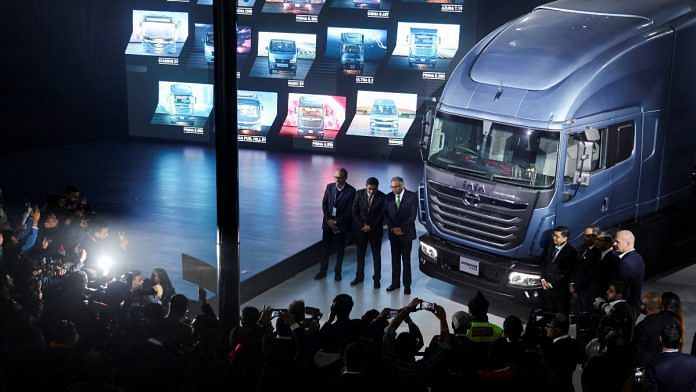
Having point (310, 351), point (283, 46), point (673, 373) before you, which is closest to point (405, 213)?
point (310, 351)

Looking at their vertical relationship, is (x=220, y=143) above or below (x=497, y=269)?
above

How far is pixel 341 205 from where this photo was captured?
13266 mm

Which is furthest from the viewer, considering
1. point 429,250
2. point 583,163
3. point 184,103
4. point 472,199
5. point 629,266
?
point 184,103

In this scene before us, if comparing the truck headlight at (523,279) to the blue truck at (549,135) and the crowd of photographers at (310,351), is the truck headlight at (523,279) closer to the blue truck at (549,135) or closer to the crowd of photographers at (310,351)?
the blue truck at (549,135)

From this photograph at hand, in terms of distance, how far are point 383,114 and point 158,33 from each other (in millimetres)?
6619

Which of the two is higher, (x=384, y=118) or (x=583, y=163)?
(x=583, y=163)

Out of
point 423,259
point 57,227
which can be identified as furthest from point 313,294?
point 57,227

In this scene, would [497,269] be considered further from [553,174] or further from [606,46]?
[606,46]

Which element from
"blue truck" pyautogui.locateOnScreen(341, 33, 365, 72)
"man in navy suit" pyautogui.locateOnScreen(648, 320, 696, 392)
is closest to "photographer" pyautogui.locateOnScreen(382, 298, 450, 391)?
"man in navy suit" pyautogui.locateOnScreen(648, 320, 696, 392)

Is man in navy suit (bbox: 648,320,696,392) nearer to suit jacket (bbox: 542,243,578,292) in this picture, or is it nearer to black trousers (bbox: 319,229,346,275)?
suit jacket (bbox: 542,243,578,292)

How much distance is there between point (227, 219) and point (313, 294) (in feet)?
16.2

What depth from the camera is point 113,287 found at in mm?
9297

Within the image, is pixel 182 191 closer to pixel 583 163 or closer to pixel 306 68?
pixel 306 68

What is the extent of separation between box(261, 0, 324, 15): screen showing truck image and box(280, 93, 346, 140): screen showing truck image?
82.0 inches
